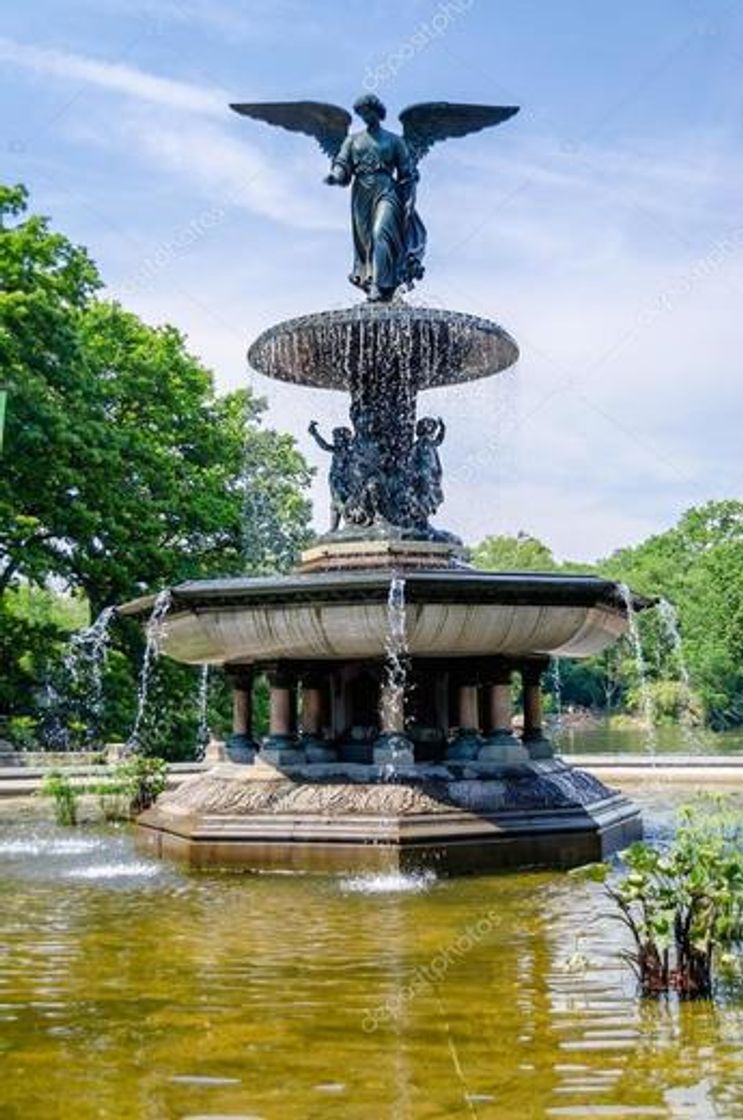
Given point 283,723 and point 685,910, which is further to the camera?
point 283,723

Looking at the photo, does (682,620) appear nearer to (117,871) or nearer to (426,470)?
(426,470)

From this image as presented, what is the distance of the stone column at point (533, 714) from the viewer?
1257 centimetres

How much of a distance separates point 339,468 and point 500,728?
4.00m

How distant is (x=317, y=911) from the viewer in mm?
8133

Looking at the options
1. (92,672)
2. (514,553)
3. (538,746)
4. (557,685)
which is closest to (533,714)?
(538,746)

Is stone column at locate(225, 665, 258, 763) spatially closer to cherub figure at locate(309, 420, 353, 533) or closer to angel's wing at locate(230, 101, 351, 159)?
cherub figure at locate(309, 420, 353, 533)

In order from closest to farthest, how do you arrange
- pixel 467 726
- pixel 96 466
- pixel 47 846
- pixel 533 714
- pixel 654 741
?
pixel 467 726, pixel 47 846, pixel 533 714, pixel 96 466, pixel 654 741

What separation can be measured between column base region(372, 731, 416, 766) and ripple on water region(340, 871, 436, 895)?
133 cm

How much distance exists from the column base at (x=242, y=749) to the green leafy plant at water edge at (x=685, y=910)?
23.6 feet

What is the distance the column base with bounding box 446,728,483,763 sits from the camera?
1165 centimetres

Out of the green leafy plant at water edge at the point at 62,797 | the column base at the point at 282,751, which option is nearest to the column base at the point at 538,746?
the column base at the point at 282,751

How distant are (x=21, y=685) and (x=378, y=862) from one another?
1899cm

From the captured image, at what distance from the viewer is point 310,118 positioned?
1488 cm

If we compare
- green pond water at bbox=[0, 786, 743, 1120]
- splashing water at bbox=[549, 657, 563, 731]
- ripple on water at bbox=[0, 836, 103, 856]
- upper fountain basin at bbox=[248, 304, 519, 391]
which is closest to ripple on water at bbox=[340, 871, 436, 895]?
green pond water at bbox=[0, 786, 743, 1120]
